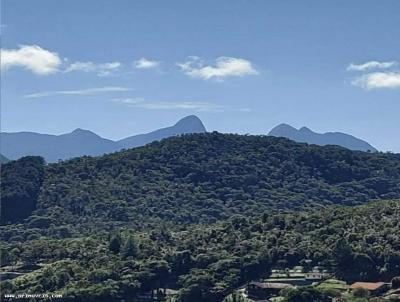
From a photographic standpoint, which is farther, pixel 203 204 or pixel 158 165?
pixel 158 165

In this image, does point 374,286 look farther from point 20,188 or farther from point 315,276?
point 20,188

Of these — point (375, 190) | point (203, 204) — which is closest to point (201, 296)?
point (203, 204)

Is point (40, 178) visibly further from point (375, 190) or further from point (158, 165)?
point (375, 190)

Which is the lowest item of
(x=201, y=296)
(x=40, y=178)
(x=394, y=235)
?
(x=201, y=296)

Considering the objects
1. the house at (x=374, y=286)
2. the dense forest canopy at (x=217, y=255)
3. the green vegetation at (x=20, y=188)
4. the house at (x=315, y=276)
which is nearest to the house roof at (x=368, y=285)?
the house at (x=374, y=286)

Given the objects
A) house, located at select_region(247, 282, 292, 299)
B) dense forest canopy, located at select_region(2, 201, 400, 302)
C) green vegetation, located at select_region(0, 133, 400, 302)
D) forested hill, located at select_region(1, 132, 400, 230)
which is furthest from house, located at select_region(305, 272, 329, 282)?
forested hill, located at select_region(1, 132, 400, 230)

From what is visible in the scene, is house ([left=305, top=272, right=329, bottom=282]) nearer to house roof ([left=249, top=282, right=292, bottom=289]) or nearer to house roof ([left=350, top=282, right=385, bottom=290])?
house roof ([left=249, top=282, right=292, bottom=289])
